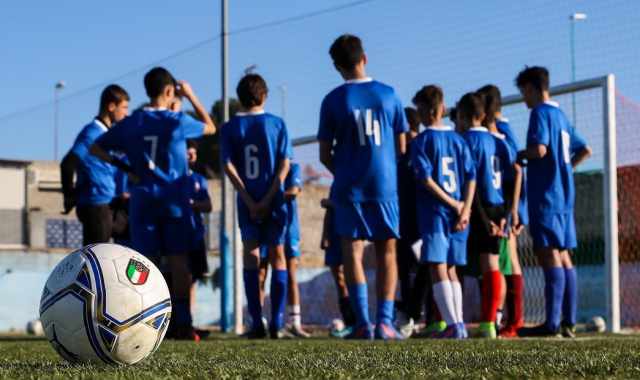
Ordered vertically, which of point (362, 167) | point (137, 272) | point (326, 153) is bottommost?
point (137, 272)

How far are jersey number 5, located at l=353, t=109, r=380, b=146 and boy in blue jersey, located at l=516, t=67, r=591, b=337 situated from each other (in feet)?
4.70

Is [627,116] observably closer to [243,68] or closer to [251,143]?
[251,143]

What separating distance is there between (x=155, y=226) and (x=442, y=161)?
7.10 ft

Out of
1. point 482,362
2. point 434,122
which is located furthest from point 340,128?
point 482,362

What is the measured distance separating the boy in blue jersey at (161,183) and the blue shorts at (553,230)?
2628mm

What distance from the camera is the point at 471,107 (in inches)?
311

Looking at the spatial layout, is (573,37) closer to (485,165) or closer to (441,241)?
(485,165)

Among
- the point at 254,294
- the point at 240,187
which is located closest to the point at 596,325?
the point at 254,294

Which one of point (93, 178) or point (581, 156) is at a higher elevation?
point (581, 156)

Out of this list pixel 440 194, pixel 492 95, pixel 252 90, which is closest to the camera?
pixel 440 194

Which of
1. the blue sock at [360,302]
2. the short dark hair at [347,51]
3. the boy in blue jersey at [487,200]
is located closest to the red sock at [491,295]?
the boy in blue jersey at [487,200]

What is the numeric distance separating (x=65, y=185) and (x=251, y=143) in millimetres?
1686

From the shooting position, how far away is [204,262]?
8656 millimetres

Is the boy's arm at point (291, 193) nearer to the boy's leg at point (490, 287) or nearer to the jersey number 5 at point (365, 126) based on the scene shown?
the jersey number 5 at point (365, 126)
